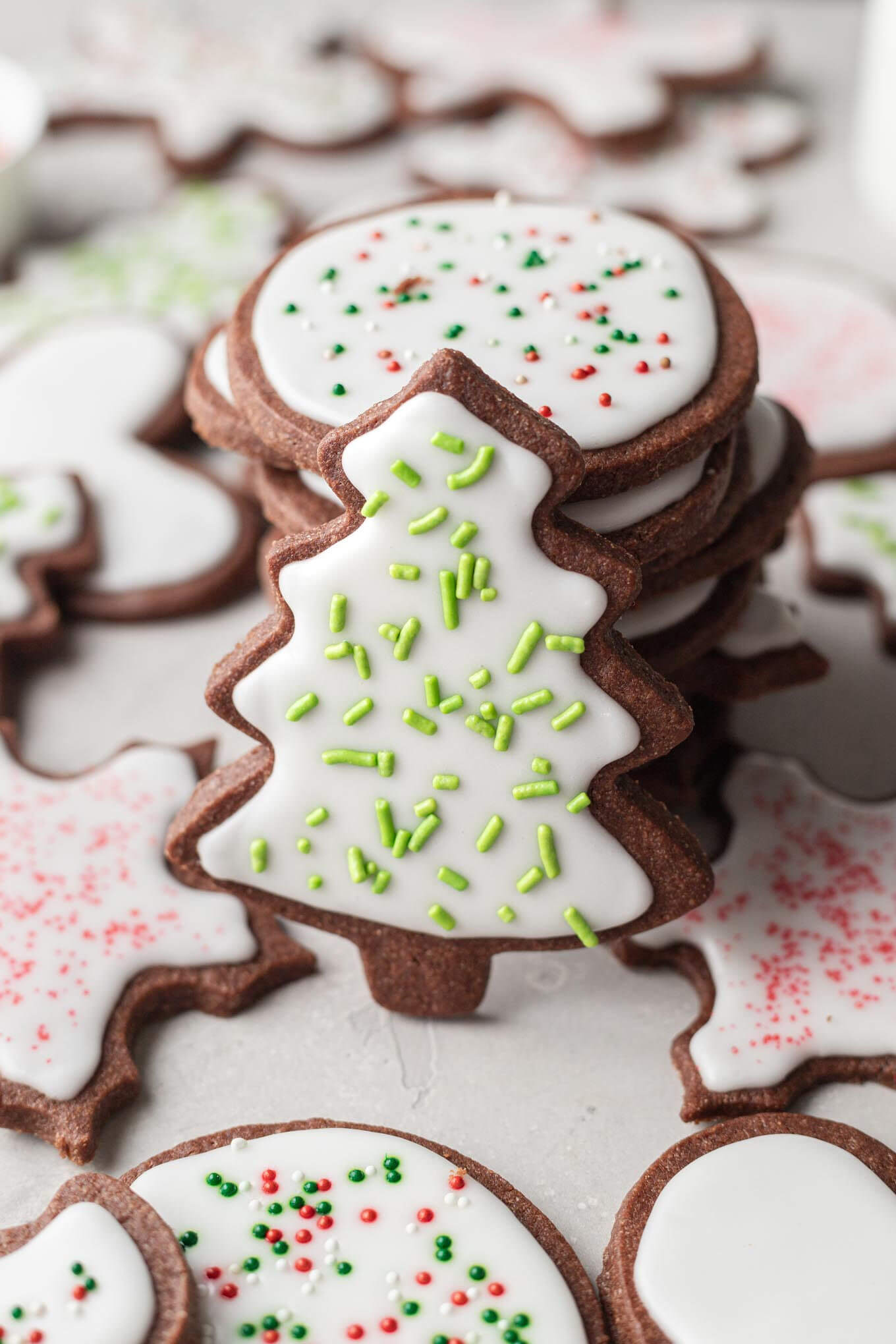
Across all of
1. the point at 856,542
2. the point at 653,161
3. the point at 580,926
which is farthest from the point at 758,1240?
the point at 653,161

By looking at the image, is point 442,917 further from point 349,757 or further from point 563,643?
point 563,643

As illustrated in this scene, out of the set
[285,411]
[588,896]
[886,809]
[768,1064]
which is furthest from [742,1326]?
[285,411]

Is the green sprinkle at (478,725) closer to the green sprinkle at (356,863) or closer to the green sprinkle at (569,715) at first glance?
the green sprinkle at (569,715)

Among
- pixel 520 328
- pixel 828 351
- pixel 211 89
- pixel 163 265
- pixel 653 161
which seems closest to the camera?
pixel 520 328

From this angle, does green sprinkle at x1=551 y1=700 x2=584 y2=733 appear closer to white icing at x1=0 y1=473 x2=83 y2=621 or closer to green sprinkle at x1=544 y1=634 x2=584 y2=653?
green sprinkle at x1=544 y1=634 x2=584 y2=653

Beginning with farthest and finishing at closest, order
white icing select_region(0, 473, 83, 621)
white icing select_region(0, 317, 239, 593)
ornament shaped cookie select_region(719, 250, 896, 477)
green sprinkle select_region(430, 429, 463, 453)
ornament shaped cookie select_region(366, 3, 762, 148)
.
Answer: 1. ornament shaped cookie select_region(366, 3, 762, 148)
2. ornament shaped cookie select_region(719, 250, 896, 477)
3. white icing select_region(0, 317, 239, 593)
4. white icing select_region(0, 473, 83, 621)
5. green sprinkle select_region(430, 429, 463, 453)

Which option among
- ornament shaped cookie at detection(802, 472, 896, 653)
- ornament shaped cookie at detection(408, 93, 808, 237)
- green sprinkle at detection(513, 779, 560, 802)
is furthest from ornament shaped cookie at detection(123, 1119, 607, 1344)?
ornament shaped cookie at detection(408, 93, 808, 237)

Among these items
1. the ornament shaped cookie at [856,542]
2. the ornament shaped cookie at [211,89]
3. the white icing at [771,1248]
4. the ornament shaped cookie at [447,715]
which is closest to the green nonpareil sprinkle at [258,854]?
the ornament shaped cookie at [447,715]
